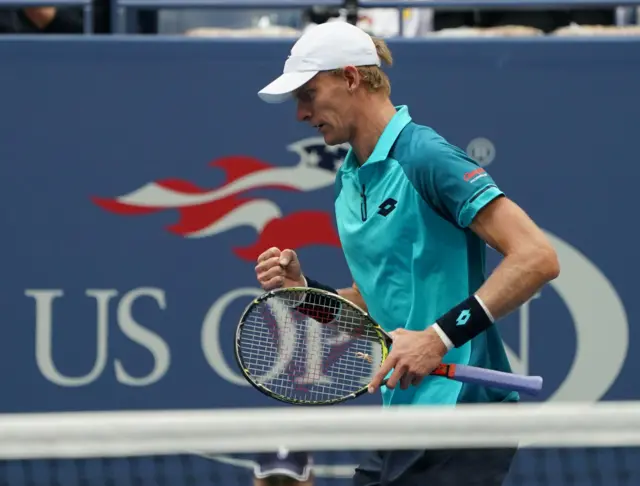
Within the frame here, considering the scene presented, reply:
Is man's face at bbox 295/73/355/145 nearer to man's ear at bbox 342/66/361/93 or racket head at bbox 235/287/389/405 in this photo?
man's ear at bbox 342/66/361/93

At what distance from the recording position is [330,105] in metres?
2.99

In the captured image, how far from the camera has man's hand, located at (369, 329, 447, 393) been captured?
271cm

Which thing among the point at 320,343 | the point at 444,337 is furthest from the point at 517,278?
the point at 320,343

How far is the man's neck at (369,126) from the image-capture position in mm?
2998

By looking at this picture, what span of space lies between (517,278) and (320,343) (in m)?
0.77

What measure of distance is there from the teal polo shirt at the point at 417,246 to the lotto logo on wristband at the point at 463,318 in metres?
0.17

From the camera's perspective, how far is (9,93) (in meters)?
4.78

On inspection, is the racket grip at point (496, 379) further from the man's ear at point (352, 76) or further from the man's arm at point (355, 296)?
the man's ear at point (352, 76)

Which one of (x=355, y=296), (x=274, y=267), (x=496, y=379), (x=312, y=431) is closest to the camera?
(x=312, y=431)

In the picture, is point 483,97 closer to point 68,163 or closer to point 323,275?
point 323,275

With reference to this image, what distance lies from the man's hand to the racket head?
0.73 feet

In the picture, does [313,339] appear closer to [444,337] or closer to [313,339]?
[313,339]

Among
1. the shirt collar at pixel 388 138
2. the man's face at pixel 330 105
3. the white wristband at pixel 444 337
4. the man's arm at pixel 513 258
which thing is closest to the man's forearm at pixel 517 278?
the man's arm at pixel 513 258

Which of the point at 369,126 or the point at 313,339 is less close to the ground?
the point at 369,126
